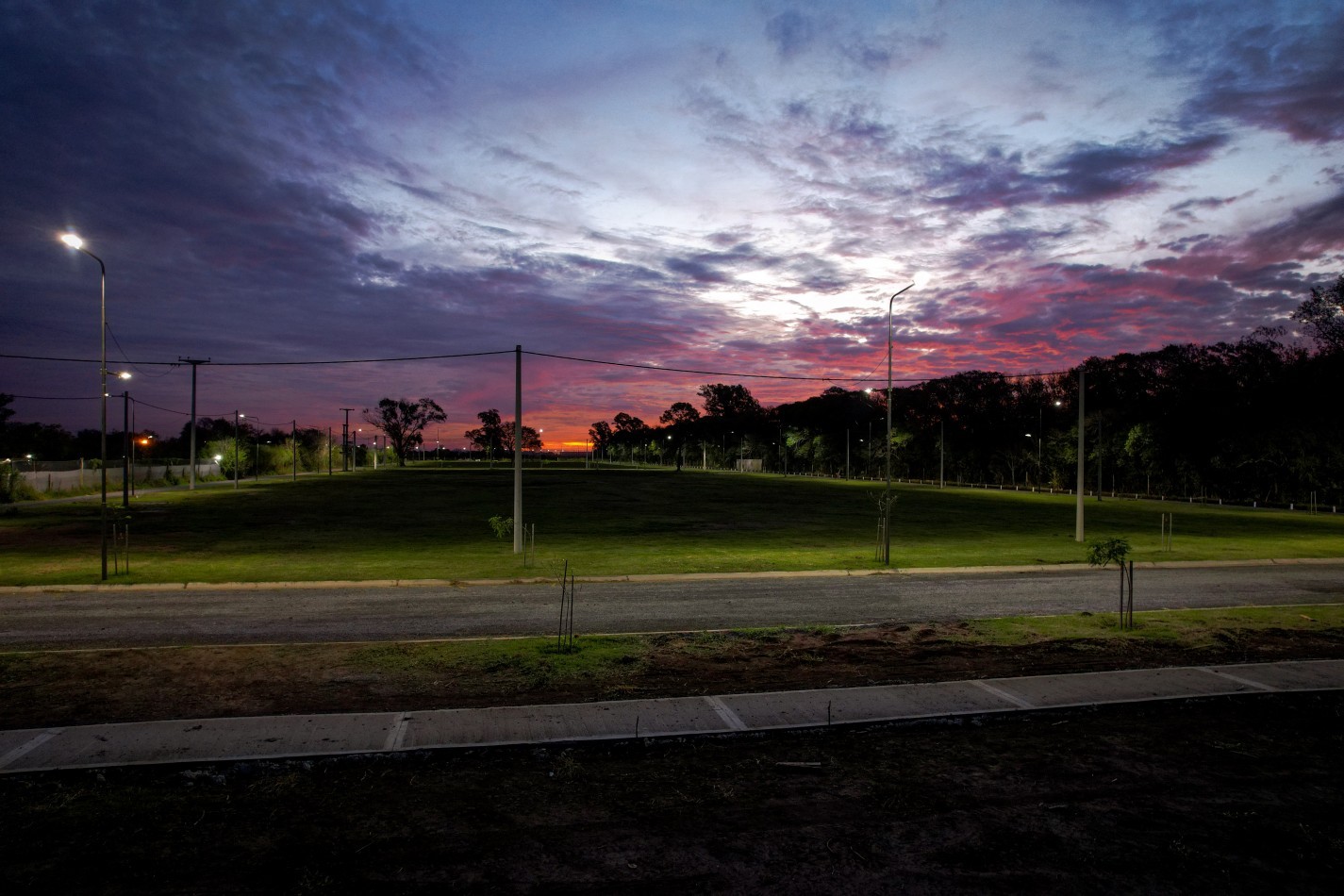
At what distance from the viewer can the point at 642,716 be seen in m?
6.99

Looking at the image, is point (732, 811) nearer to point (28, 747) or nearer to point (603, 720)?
point (603, 720)

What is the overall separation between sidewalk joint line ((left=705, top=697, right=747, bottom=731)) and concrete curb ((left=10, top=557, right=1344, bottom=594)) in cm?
881

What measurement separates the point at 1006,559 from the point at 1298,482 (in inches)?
1776

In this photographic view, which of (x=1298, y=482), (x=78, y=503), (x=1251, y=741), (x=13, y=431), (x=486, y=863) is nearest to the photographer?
(x=486, y=863)

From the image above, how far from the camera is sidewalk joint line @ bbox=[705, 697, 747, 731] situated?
6.83 metres

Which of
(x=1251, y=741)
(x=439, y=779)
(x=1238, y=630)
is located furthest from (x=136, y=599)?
(x=1238, y=630)

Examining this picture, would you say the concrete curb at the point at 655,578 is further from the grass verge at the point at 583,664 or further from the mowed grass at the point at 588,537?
the grass verge at the point at 583,664

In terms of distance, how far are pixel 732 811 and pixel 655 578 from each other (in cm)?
1134

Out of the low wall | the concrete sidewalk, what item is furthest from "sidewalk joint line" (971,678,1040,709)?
the low wall

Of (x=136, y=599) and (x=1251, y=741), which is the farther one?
(x=136, y=599)

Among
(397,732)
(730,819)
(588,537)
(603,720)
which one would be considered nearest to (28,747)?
(397,732)

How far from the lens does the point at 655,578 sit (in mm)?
16562

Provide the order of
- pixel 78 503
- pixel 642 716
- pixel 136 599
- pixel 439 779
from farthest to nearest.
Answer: pixel 78 503
pixel 136 599
pixel 642 716
pixel 439 779

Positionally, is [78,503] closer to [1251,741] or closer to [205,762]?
[205,762]
